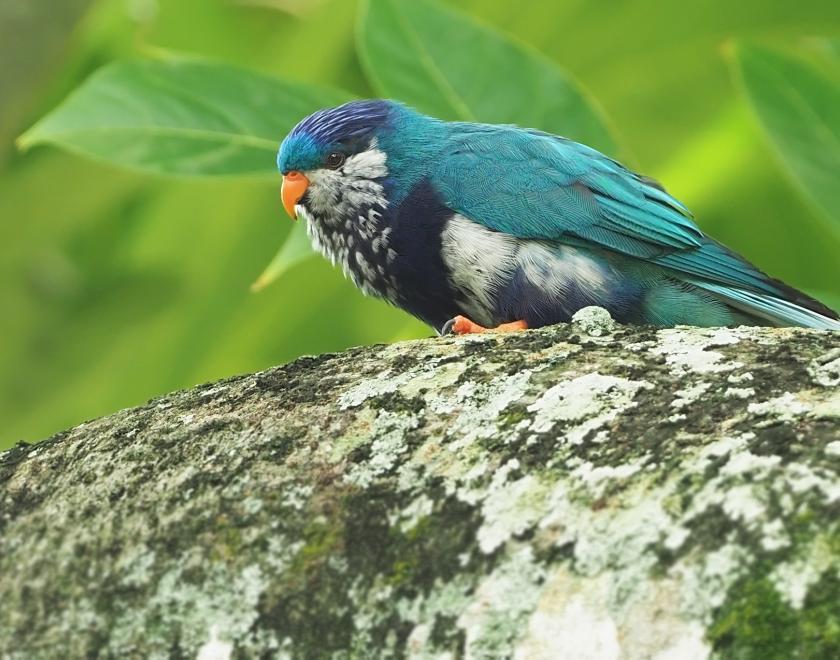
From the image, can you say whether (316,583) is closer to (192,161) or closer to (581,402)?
(581,402)

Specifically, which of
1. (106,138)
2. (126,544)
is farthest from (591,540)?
(106,138)

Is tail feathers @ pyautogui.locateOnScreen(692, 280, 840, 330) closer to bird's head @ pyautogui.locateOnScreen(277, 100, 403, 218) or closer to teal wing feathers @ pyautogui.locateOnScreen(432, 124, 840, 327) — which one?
teal wing feathers @ pyautogui.locateOnScreen(432, 124, 840, 327)

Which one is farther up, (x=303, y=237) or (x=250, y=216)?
(x=250, y=216)

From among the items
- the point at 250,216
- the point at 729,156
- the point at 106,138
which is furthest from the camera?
the point at 250,216

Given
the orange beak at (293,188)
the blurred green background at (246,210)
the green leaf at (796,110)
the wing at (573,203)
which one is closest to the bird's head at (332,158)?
the orange beak at (293,188)

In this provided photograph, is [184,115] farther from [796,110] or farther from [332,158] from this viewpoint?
[796,110]

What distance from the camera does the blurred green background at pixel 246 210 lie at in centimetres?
708

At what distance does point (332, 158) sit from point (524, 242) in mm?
936

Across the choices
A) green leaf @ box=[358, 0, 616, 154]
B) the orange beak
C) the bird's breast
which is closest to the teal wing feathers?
the bird's breast

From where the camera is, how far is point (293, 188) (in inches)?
178

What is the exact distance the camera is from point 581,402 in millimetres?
2230

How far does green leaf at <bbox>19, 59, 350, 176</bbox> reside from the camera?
4.58 metres

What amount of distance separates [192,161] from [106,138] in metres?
0.32

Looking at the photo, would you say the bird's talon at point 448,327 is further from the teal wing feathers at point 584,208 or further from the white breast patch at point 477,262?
the teal wing feathers at point 584,208
